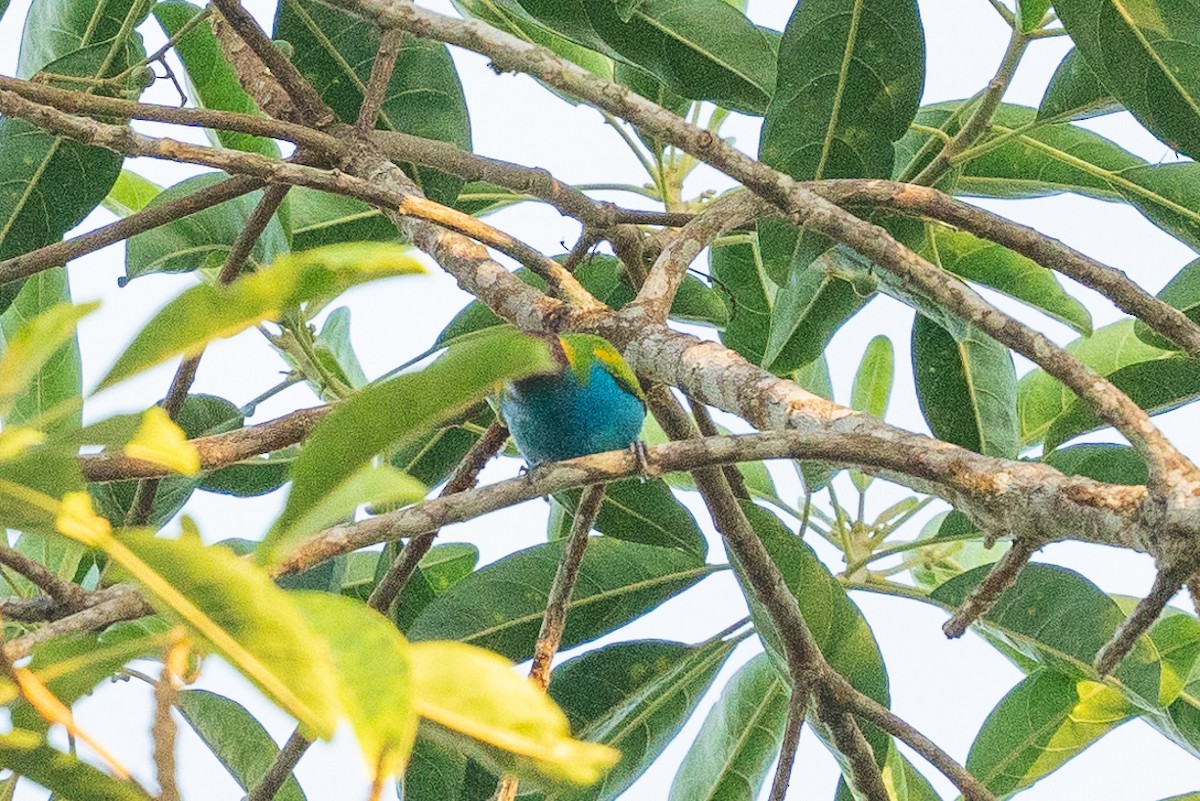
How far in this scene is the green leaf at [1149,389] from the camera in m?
2.43

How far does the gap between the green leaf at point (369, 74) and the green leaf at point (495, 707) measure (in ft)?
6.62

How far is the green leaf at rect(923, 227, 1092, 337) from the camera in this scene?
2.81 m

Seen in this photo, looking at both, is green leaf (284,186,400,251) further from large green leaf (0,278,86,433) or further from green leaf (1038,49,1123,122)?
green leaf (1038,49,1123,122)

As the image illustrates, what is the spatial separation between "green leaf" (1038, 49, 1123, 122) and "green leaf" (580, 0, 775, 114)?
0.52m

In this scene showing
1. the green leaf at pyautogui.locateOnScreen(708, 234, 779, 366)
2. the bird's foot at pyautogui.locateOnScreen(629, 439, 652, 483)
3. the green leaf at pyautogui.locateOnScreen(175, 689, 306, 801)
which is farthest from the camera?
the green leaf at pyautogui.locateOnScreen(708, 234, 779, 366)

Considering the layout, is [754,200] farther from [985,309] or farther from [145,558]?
[145,558]

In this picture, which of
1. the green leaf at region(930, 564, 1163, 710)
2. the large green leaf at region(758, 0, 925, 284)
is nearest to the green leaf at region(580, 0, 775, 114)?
the large green leaf at region(758, 0, 925, 284)

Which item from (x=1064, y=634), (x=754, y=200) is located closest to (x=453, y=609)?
(x=754, y=200)

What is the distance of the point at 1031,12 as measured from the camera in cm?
235

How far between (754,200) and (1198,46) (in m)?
0.73

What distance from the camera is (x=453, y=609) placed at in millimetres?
2506

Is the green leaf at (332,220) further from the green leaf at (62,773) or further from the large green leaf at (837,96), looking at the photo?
the green leaf at (62,773)

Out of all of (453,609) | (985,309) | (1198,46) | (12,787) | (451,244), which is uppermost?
(1198,46)

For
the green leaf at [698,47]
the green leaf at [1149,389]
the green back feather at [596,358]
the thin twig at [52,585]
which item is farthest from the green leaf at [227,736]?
the green leaf at [1149,389]
